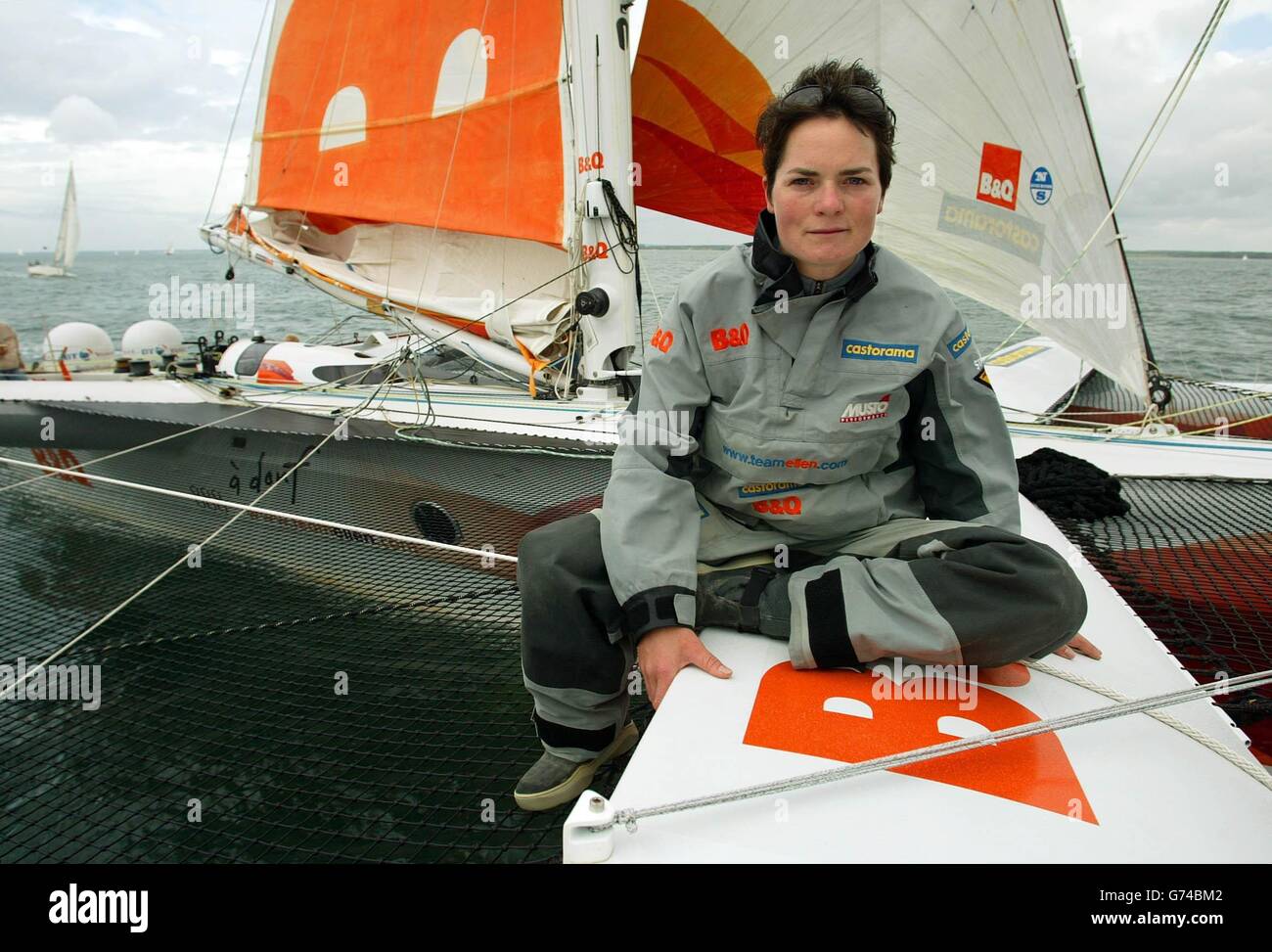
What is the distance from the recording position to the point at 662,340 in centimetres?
154

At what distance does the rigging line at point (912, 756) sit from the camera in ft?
3.25

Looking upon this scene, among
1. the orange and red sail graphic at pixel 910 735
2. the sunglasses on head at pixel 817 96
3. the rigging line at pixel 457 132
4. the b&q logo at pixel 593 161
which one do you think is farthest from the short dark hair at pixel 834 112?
the rigging line at pixel 457 132

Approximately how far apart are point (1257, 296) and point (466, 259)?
2800 cm

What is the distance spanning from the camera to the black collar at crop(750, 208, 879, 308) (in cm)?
143

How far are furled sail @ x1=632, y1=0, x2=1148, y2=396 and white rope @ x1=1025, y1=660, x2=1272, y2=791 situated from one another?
326 centimetres

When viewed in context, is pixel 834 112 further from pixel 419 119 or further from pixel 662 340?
pixel 419 119

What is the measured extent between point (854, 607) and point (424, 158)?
208 inches

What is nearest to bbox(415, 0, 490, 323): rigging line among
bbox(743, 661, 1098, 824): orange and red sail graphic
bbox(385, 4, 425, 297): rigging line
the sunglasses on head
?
bbox(385, 4, 425, 297): rigging line

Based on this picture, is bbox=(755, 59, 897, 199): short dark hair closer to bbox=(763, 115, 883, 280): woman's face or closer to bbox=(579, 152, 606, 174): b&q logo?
bbox=(763, 115, 883, 280): woman's face

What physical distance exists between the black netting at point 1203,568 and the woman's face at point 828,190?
1200 millimetres

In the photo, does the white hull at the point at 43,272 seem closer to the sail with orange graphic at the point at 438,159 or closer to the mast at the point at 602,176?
the sail with orange graphic at the point at 438,159

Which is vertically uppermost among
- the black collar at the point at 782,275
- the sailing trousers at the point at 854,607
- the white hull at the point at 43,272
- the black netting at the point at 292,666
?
the white hull at the point at 43,272
